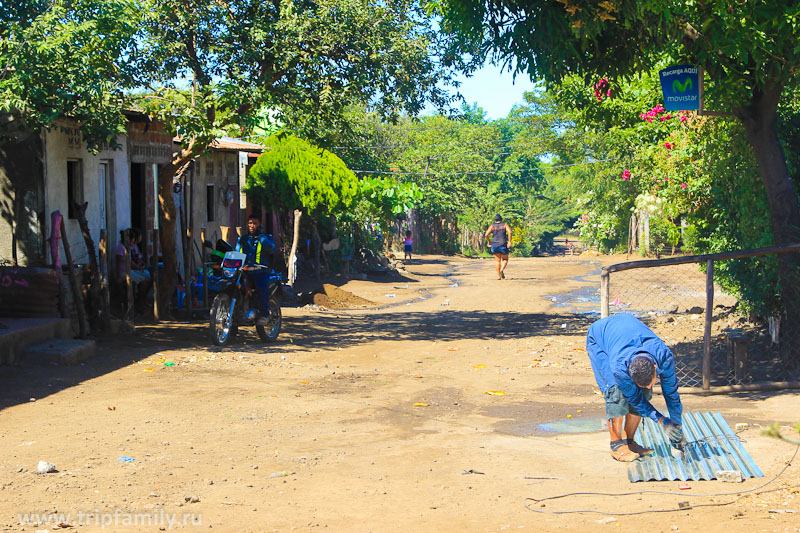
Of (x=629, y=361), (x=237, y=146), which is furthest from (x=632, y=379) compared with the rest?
(x=237, y=146)

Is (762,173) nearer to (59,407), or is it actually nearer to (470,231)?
(59,407)

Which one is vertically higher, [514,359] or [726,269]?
[726,269]

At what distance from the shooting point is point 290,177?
851 inches

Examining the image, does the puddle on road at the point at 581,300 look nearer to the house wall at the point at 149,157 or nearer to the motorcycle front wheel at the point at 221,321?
the motorcycle front wheel at the point at 221,321

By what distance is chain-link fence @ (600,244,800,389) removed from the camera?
8.22 metres

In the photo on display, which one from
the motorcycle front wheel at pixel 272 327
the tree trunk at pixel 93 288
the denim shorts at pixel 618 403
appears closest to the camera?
the denim shorts at pixel 618 403

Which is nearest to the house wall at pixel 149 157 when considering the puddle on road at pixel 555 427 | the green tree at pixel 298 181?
the green tree at pixel 298 181

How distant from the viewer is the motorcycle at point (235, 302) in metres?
11.3

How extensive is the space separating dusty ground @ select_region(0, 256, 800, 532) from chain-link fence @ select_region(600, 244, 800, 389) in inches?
35.0

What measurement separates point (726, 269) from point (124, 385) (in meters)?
7.56

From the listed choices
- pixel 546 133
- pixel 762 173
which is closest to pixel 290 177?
pixel 762 173

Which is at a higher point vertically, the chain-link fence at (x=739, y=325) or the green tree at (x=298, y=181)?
the green tree at (x=298, y=181)

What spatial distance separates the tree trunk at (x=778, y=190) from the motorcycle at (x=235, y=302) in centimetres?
644

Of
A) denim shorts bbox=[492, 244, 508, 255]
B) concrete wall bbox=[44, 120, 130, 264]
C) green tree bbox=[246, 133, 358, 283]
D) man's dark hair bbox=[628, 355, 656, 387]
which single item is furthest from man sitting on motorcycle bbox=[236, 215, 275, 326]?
denim shorts bbox=[492, 244, 508, 255]
